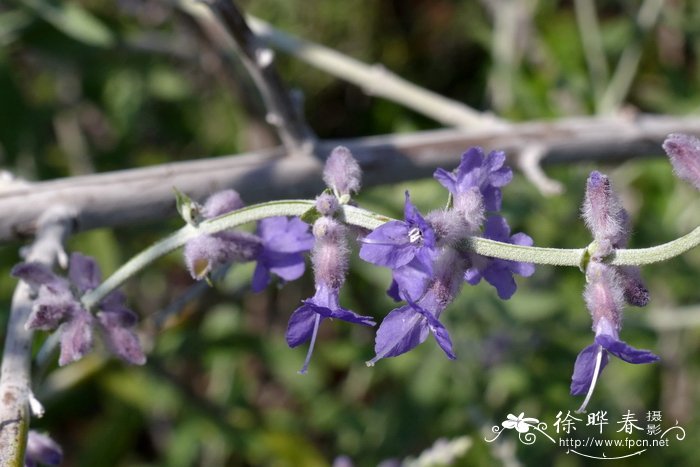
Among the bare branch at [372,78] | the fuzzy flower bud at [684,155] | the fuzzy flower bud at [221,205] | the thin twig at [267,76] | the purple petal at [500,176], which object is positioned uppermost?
the bare branch at [372,78]

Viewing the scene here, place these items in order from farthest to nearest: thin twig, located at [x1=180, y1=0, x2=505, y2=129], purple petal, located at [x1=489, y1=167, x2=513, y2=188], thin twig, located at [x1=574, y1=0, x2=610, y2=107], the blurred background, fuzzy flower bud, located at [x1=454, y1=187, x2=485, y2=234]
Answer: thin twig, located at [x1=574, y1=0, x2=610, y2=107] → the blurred background → thin twig, located at [x1=180, y1=0, x2=505, y2=129] → purple petal, located at [x1=489, y1=167, x2=513, y2=188] → fuzzy flower bud, located at [x1=454, y1=187, x2=485, y2=234]

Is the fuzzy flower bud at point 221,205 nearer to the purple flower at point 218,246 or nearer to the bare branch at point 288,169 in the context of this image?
the purple flower at point 218,246

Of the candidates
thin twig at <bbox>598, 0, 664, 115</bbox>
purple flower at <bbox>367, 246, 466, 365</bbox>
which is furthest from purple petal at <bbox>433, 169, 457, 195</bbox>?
thin twig at <bbox>598, 0, 664, 115</bbox>

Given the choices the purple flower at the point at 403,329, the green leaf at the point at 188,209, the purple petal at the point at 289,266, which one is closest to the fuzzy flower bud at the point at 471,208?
the purple flower at the point at 403,329

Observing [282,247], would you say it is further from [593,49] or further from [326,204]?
[593,49]

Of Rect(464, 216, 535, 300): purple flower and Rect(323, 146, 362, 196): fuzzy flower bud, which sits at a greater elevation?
Rect(323, 146, 362, 196): fuzzy flower bud

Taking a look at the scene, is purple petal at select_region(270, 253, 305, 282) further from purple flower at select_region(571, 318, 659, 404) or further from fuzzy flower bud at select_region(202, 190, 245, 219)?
purple flower at select_region(571, 318, 659, 404)

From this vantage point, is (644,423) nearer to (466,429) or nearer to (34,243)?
(466,429)
